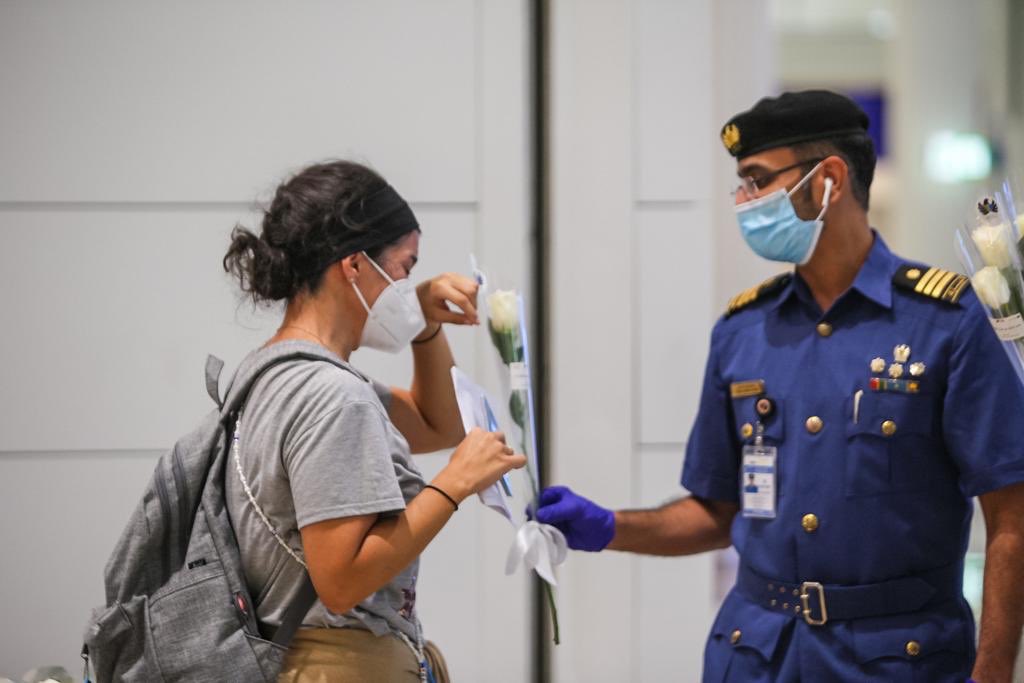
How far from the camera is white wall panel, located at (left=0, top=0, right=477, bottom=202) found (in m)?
2.91

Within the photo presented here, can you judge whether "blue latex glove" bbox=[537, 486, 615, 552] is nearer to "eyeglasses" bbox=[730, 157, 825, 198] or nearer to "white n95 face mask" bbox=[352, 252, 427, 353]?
"white n95 face mask" bbox=[352, 252, 427, 353]

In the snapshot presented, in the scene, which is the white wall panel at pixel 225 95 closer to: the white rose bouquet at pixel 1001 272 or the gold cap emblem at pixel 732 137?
the gold cap emblem at pixel 732 137

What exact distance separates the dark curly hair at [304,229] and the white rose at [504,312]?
233mm

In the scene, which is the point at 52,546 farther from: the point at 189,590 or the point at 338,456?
the point at 338,456

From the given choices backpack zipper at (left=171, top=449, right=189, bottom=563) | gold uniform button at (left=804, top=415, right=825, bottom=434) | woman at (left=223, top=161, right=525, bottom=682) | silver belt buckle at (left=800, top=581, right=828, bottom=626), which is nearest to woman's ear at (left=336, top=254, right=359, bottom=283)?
woman at (left=223, top=161, right=525, bottom=682)

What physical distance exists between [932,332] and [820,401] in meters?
0.22

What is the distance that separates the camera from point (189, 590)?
177 cm

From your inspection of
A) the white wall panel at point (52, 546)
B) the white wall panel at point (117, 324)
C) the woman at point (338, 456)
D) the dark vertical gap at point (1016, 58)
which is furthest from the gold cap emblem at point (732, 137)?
the dark vertical gap at point (1016, 58)

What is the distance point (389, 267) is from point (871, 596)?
99 centimetres

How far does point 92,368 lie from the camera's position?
2.92 meters

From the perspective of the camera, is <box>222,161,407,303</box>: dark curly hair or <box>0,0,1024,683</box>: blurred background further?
<box>0,0,1024,683</box>: blurred background

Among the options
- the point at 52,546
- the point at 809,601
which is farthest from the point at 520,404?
the point at 52,546

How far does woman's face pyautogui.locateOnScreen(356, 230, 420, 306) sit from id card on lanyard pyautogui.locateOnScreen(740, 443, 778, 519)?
71 cm

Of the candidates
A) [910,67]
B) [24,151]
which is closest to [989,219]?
[24,151]
